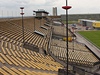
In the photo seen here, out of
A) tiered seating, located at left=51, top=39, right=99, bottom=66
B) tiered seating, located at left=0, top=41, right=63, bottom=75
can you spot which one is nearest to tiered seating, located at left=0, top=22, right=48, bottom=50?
tiered seating, located at left=51, top=39, right=99, bottom=66

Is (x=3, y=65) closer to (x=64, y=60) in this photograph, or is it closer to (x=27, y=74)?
(x=27, y=74)

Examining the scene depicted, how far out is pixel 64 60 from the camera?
700 inches

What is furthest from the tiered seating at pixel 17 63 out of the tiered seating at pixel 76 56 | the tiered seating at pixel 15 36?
the tiered seating at pixel 76 56

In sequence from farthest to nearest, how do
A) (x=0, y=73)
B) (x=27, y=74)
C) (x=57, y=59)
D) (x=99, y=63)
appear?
(x=99, y=63), (x=57, y=59), (x=27, y=74), (x=0, y=73)

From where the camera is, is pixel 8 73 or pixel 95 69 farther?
pixel 95 69

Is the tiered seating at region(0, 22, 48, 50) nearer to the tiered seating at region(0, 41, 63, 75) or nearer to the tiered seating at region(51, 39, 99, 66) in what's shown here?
the tiered seating at region(51, 39, 99, 66)

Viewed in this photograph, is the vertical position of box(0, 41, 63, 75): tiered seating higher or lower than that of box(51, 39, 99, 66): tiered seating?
higher

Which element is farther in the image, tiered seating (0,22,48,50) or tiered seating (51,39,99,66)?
tiered seating (51,39,99,66)

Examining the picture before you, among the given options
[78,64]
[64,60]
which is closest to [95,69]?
[78,64]

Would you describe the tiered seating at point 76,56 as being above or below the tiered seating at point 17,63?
below

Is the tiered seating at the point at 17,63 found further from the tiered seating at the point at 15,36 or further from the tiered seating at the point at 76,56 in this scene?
the tiered seating at the point at 76,56

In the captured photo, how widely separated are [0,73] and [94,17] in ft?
411

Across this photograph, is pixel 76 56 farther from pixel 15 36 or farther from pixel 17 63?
pixel 17 63

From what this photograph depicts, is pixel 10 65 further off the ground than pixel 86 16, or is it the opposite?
pixel 86 16
